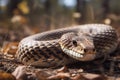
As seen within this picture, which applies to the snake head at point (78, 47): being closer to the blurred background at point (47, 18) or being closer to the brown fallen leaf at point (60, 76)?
the brown fallen leaf at point (60, 76)

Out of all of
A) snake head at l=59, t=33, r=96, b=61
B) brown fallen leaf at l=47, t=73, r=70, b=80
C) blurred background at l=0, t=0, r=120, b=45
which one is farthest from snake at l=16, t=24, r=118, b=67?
blurred background at l=0, t=0, r=120, b=45

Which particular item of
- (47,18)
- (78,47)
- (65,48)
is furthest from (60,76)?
(47,18)

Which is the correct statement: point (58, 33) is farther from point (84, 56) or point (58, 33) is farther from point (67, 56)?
point (84, 56)

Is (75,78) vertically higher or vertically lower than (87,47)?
lower

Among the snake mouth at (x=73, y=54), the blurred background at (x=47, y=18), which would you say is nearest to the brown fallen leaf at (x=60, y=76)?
the snake mouth at (x=73, y=54)

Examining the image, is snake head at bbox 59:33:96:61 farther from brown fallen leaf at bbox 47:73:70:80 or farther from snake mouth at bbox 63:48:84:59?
brown fallen leaf at bbox 47:73:70:80

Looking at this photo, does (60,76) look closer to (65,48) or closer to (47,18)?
(65,48)

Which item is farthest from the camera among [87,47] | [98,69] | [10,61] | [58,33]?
[58,33]

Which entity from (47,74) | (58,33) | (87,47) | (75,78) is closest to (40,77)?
(47,74)

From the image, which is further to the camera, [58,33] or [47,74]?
[58,33]
